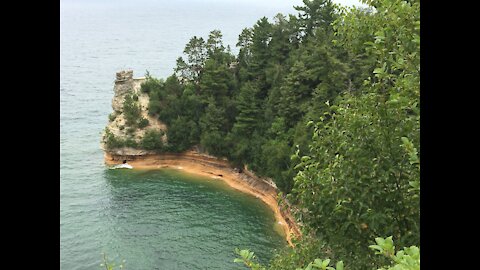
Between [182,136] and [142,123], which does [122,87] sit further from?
[182,136]

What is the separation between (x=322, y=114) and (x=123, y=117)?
109 feet

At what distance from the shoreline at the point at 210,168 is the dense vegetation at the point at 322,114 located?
881 millimetres

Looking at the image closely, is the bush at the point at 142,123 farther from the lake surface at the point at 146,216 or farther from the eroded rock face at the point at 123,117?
the lake surface at the point at 146,216

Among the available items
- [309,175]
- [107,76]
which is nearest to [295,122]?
[309,175]

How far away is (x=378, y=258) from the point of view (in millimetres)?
4582

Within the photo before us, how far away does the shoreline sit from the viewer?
29.9 meters

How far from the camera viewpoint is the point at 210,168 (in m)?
34.4

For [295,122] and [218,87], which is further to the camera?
[218,87]

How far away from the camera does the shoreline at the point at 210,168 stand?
29.9 meters

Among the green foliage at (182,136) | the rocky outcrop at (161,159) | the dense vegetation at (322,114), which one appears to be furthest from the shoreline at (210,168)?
the dense vegetation at (322,114)

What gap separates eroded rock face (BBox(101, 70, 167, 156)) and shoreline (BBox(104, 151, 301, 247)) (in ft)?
2.07
